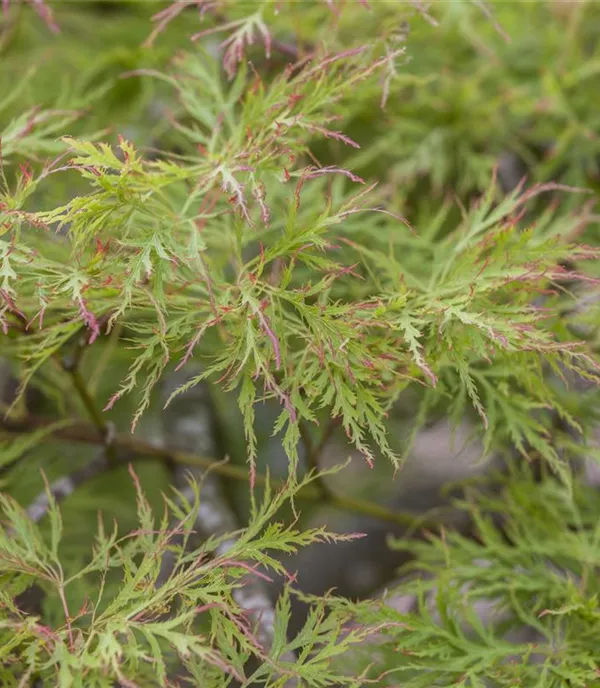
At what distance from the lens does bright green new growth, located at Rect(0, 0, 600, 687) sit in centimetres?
55

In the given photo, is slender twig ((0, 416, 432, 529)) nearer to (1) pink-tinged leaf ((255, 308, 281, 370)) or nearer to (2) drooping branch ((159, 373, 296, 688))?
(2) drooping branch ((159, 373, 296, 688))

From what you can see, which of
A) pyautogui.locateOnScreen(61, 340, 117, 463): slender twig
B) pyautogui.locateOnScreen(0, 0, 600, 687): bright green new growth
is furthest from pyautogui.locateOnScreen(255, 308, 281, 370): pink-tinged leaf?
pyautogui.locateOnScreen(61, 340, 117, 463): slender twig

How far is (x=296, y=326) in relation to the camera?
0.59 metres

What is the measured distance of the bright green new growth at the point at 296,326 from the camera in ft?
1.79

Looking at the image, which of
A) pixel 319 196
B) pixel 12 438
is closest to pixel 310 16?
pixel 319 196

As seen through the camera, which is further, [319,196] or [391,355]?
[319,196]

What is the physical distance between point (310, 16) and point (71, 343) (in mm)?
470

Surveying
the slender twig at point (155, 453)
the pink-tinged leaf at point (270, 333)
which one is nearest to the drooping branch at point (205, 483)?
the slender twig at point (155, 453)

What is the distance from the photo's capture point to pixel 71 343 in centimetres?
77

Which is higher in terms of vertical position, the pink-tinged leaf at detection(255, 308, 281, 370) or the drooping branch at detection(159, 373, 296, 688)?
the pink-tinged leaf at detection(255, 308, 281, 370)

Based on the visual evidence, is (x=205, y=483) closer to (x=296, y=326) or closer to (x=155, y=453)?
(x=155, y=453)

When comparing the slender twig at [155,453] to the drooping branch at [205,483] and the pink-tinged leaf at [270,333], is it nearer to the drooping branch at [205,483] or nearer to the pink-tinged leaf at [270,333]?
Answer: the drooping branch at [205,483]

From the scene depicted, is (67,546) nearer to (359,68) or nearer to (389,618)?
(389,618)

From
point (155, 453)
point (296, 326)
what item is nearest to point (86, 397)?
point (155, 453)
